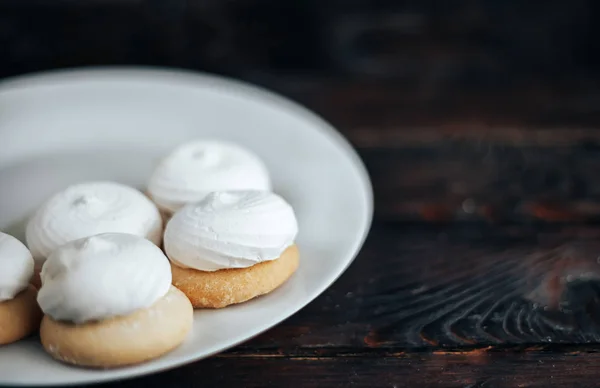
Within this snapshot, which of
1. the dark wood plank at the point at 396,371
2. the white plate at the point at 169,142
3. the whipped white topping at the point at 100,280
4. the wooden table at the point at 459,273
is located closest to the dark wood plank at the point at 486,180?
the wooden table at the point at 459,273

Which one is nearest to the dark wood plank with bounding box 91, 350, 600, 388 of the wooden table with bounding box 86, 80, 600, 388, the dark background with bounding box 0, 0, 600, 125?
the wooden table with bounding box 86, 80, 600, 388

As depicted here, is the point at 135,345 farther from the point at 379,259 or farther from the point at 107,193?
the point at 379,259

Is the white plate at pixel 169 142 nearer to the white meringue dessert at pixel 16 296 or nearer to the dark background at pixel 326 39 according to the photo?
the white meringue dessert at pixel 16 296

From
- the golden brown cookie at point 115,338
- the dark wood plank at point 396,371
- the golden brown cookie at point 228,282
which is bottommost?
the dark wood plank at point 396,371

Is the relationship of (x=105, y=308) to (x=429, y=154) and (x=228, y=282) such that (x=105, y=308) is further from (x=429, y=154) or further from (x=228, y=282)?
(x=429, y=154)

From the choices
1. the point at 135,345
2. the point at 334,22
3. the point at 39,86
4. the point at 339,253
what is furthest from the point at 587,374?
the point at 334,22
